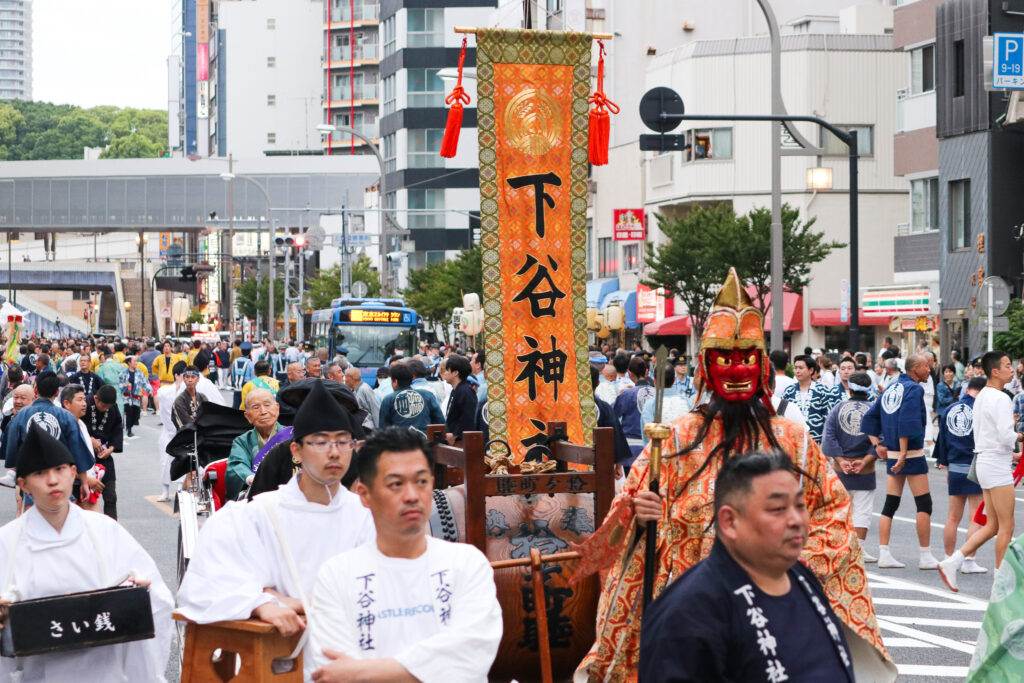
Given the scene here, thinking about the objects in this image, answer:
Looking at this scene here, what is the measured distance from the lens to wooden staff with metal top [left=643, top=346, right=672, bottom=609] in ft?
17.6

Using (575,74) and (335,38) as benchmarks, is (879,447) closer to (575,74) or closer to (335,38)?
(575,74)

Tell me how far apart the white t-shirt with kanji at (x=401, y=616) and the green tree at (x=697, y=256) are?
115 feet

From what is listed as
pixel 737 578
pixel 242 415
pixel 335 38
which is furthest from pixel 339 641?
pixel 335 38

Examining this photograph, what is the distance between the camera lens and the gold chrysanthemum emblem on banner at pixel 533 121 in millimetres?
8172

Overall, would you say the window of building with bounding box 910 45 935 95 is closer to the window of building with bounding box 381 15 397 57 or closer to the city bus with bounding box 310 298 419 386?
the city bus with bounding box 310 298 419 386

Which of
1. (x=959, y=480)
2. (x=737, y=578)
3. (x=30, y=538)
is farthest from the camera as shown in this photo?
(x=959, y=480)

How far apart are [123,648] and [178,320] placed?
7393 centimetres

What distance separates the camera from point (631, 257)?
55.3m

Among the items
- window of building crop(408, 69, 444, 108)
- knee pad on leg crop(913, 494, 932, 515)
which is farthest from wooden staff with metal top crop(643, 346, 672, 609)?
window of building crop(408, 69, 444, 108)

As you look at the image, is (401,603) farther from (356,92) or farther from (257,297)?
(356,92)

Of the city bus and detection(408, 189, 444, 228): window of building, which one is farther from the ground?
detection(408, 189, 444, 228): window of building

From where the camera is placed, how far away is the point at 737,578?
3725 mm

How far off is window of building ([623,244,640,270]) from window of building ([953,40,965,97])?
18001mm

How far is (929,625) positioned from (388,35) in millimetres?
83003
